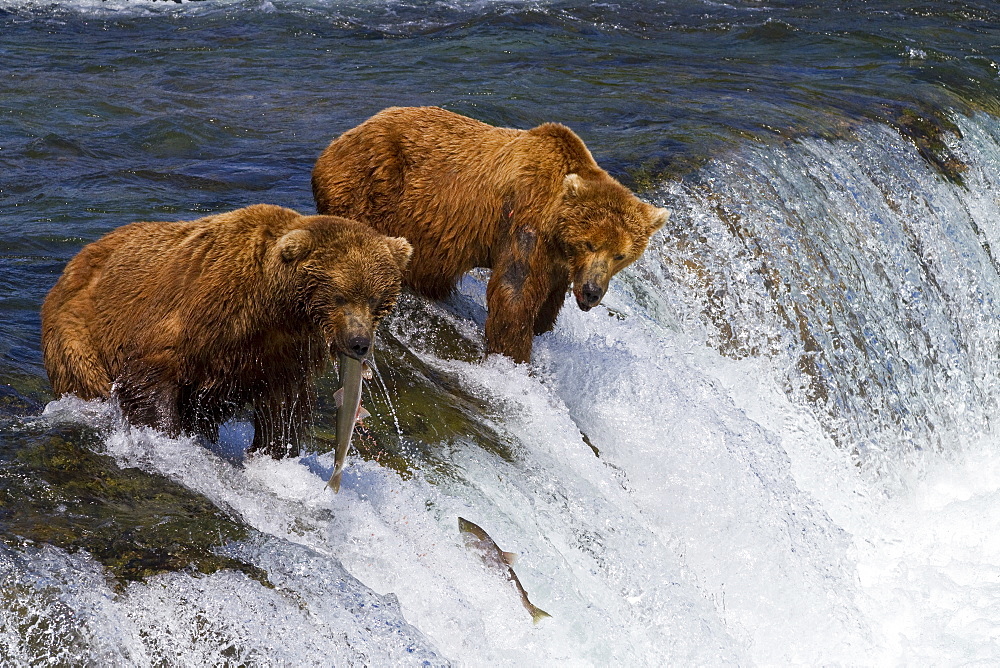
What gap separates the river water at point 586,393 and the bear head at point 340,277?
2.53 ft

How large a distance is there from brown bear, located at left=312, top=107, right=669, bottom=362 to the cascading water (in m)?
0.33

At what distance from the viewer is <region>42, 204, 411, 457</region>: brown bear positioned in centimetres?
403

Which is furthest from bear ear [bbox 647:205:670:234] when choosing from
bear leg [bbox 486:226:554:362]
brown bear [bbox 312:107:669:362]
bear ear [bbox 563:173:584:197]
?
bear leg [bbox 486:226:554:362]

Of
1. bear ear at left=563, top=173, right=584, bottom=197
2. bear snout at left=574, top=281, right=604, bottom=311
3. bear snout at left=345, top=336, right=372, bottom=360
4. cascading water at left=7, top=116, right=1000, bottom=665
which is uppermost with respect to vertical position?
bear ear at left=563, top=173, right=584, bottom=197

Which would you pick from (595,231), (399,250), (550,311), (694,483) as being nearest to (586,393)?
(550,311)

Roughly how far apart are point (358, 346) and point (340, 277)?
0.26m

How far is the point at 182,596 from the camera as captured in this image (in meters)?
3.54

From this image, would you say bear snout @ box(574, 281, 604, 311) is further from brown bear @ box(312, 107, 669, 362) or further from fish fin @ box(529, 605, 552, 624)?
fish fin @ box(529, 605, 552, 624)

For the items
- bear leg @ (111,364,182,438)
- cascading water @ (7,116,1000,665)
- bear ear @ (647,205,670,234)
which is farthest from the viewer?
bear ear @ (647,205,670,234)

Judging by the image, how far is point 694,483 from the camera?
6.06 metres

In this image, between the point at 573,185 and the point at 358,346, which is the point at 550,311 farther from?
the point at 358,346

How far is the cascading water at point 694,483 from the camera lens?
3.73m

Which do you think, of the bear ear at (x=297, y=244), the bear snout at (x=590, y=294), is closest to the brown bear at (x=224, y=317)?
the bear ear at (x=297, y=244)

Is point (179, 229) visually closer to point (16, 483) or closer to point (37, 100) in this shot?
point (16, 483)
